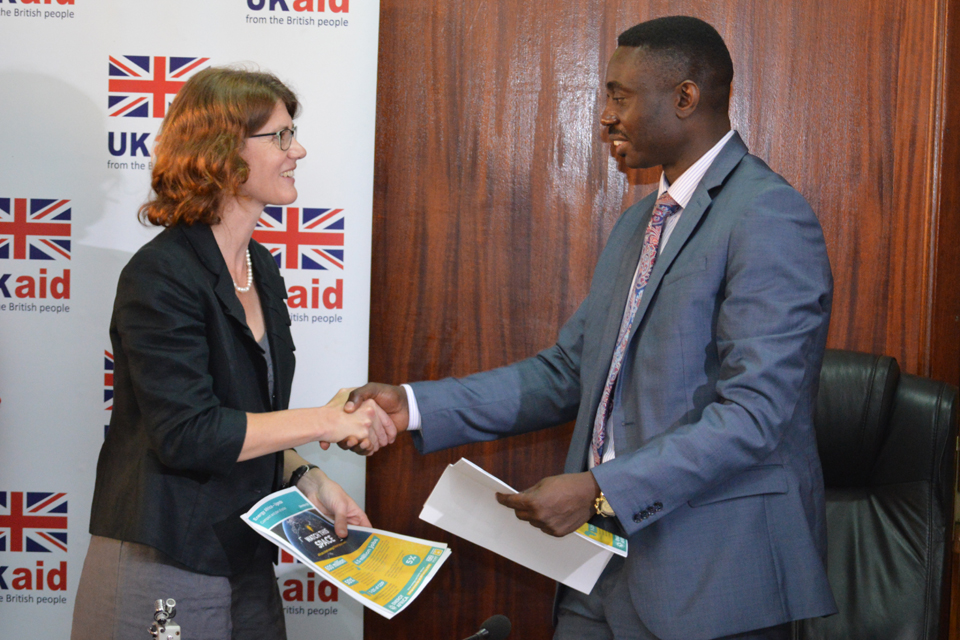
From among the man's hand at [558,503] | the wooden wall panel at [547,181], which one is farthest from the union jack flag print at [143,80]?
the man's hand at [558,503]

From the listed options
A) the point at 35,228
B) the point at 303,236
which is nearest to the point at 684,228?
the point at 303,236

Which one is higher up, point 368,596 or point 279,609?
point 368,596

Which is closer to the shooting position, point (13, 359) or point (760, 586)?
point (760, 586)

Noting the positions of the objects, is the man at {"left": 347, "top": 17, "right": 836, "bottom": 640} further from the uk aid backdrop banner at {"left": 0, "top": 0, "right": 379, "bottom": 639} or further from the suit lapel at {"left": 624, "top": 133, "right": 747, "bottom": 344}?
the uk aid backdrop banner at {"left": 0, "top": 0, "right": 379, "bottom": 639}

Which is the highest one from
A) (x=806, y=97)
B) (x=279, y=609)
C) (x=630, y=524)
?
(x=806, y=97)

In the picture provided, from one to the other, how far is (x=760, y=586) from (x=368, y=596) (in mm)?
793

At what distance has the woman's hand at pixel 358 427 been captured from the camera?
2.09 m

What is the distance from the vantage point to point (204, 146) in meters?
2.06

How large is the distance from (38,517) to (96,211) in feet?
3.33

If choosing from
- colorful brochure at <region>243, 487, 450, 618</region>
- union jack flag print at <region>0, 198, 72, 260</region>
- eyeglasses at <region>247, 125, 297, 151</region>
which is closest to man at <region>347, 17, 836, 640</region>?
colorful brochure at <region>243, 487, 450, 618</region>

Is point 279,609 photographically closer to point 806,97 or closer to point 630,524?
point 630,524

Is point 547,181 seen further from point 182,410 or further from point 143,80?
point 182,410

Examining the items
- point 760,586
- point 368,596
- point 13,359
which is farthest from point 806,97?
point 13,359

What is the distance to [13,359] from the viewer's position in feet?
9.16
